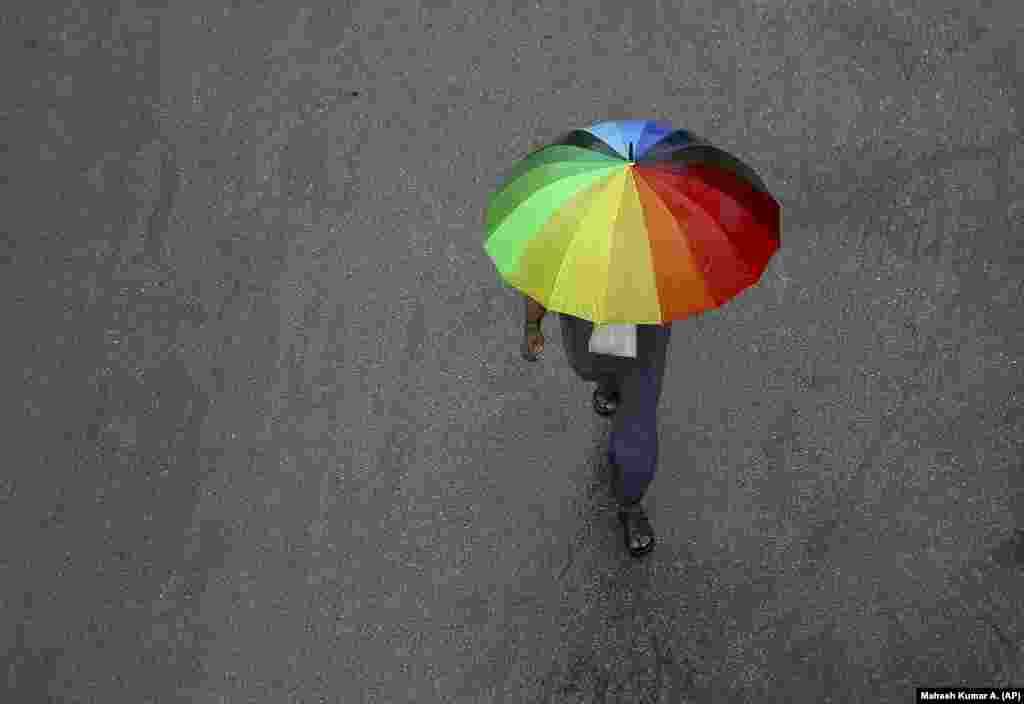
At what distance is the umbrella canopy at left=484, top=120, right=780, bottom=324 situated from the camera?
4145mm

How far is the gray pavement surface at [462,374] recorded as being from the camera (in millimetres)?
5234

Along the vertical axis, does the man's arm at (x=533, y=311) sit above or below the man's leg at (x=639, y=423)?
above

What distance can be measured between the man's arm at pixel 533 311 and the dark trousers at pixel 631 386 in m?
0.09

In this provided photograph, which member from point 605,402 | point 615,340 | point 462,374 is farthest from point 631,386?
point 462,374

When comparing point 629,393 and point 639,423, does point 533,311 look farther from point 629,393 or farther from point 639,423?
point 639,423

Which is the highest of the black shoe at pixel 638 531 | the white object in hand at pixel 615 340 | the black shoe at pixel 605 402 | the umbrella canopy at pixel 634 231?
the umbrella canopy at pixel 634 231

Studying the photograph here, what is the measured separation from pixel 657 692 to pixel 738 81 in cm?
316

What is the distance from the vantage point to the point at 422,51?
6711 mm

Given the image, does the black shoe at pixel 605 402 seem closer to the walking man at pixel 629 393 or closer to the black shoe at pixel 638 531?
the walking man at pixel 629 393

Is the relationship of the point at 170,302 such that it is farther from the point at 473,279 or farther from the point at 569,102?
the point at 569,102

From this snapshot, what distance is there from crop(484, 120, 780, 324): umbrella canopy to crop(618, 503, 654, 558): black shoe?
1.40 metres

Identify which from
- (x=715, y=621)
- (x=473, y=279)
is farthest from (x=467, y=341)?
(x=715, y=621)

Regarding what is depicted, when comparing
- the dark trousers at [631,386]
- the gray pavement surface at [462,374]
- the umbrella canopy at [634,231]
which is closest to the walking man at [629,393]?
the dark trousers at [631,386]

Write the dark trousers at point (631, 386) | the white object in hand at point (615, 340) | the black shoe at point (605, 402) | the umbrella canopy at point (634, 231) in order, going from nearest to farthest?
the umbrella canopy at point (634, 231) < the white object in hand at point (615, 340) < the dark trousers at point (631, 386) < the black shoe at point (605, 402)
